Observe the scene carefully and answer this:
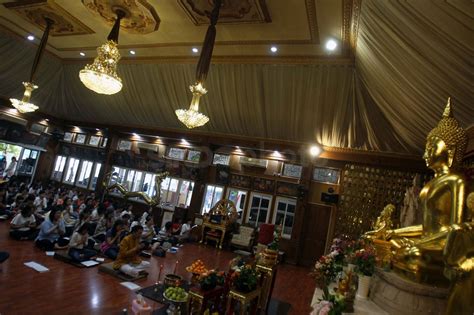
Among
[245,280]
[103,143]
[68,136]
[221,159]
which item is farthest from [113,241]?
[68,136]

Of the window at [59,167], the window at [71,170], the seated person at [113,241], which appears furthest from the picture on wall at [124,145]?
the seated person at [113,241]

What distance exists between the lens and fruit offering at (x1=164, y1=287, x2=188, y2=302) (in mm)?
3602

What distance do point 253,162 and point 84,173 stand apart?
8151 millimetres

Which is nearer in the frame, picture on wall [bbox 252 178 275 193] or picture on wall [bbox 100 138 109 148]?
picture on wall [bbox 252 178 275 193]

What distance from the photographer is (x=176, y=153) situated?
11992 millimetres

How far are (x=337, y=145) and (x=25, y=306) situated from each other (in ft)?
27.4

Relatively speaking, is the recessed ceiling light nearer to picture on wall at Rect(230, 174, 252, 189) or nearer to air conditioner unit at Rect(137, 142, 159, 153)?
picture on wall at Rect(230, 174, 252, 189)

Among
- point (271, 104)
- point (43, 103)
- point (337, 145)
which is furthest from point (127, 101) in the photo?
point (337, 145)

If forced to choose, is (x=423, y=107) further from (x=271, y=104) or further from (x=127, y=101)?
(x=127, y=101)

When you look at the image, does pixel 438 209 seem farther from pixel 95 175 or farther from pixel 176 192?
pixel 95 175

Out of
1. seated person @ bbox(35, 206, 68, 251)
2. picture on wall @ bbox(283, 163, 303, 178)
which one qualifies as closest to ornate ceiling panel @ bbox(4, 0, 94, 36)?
seated person @ bbox(35, 206, 68, 251)

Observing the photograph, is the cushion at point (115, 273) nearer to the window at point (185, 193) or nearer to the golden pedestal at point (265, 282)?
the golden pedestal at point (265, 282)

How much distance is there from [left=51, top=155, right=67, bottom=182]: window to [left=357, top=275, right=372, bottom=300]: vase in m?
14.5

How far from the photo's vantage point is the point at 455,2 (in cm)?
272
